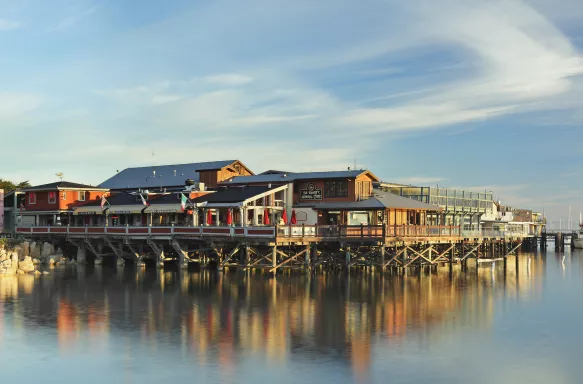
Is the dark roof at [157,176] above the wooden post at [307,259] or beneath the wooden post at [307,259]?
above

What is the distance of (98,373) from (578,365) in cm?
1721

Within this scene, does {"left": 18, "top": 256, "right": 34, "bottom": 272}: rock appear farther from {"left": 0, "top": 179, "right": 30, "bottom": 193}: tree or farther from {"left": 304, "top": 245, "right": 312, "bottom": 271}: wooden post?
{"left": 0, "top": 179, "right": 30, "bottom": 193}: tree

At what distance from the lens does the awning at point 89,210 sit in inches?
A: 2506

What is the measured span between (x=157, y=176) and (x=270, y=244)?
107 ft

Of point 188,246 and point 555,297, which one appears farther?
point 188,246

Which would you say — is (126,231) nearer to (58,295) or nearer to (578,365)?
(58,295)

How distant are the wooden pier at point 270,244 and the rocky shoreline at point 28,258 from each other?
1.67 m

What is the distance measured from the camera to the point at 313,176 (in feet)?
194

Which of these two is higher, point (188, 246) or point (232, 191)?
point (232, 191)

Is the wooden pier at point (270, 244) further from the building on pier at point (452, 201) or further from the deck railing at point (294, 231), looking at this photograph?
the building on pier at point (452, 201)

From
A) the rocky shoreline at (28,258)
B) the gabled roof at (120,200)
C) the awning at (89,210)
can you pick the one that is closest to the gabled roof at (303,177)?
the gabled roof at (120,200)

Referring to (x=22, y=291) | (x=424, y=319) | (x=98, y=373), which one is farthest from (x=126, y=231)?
(x=98, y=373)

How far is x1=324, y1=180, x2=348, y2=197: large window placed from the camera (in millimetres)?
57469

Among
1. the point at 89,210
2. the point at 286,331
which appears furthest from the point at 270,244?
the point at 89,210
